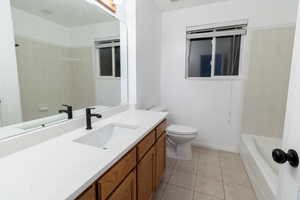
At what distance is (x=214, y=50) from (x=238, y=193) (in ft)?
6.77

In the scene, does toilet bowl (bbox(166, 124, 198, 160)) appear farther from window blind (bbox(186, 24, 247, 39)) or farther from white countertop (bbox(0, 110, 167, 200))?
window blind (bbox(186, 24, 247, 39))

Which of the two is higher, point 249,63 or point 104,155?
point 249,63

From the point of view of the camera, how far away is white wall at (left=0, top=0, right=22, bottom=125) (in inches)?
33.9

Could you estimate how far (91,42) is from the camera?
1473 mm

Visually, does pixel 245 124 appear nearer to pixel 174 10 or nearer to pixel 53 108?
pixel 174 10

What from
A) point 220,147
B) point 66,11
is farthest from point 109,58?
point 220,147

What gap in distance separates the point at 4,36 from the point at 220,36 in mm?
2652

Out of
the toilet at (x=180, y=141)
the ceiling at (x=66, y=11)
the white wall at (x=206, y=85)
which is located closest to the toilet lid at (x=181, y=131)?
the toilet at (x=180, y=141)

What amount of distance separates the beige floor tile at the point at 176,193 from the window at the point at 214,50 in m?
1.81

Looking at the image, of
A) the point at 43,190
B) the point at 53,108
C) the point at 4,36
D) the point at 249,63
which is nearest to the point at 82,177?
the point at 43,190

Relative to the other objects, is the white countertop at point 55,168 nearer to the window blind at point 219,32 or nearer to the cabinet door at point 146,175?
the cabinet door at point 146,175

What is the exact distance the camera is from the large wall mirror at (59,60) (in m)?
0.95

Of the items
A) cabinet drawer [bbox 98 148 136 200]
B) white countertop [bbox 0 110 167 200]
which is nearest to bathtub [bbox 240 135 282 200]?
cabinet drawer [bbox 98 148 136 200]

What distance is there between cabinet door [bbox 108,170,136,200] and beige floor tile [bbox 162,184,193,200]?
2.43 feet
